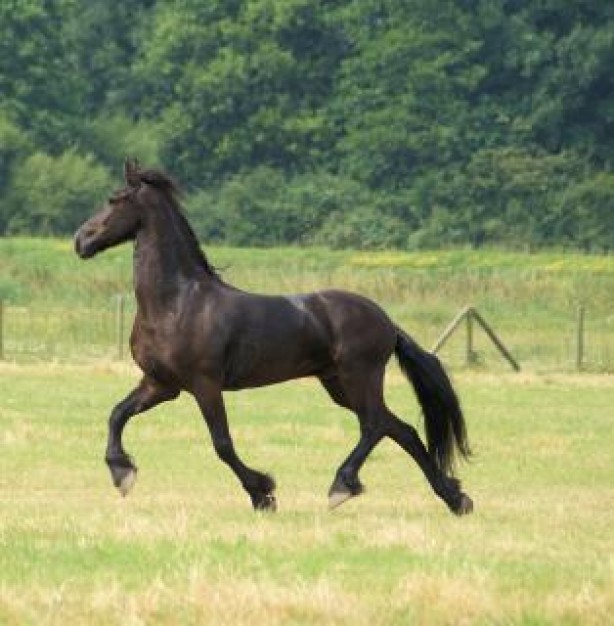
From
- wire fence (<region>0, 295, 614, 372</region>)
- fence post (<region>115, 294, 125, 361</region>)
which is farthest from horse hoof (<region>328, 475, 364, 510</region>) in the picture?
fence post (<region>115, 294, 125, 361</region>)

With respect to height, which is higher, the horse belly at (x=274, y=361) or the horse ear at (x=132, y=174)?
the horse ear at (x=132, y=174)

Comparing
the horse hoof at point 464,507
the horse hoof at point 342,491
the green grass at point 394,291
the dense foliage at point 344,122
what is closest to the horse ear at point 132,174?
the horse hoof at point 342,491

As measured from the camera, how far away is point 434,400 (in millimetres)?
17016

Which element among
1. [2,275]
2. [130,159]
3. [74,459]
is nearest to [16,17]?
[2,275]

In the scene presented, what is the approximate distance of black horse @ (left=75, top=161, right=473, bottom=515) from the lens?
1598cm

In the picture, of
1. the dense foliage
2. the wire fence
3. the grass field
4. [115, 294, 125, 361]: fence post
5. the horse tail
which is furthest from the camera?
the dense foliage

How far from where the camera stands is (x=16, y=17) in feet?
230

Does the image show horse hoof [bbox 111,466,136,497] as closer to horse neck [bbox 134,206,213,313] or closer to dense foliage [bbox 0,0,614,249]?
horse neck [bbox 134,206,213,313]

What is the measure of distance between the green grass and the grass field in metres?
13.5

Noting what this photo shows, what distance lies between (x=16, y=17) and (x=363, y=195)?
1156 centimetres

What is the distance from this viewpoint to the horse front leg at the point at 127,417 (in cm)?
1605

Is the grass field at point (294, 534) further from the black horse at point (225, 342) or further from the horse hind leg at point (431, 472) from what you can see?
the black horse at point (225, 342)

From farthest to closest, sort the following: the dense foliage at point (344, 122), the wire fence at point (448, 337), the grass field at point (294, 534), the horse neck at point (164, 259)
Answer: the dense foliage at point (344, 122)
the wire fence at point (448, 337)
the horse neck at point (164, 259)
the grass field at point (294, 534)

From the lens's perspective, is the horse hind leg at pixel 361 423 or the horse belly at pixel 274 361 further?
the horse belly at pixel 274 361
